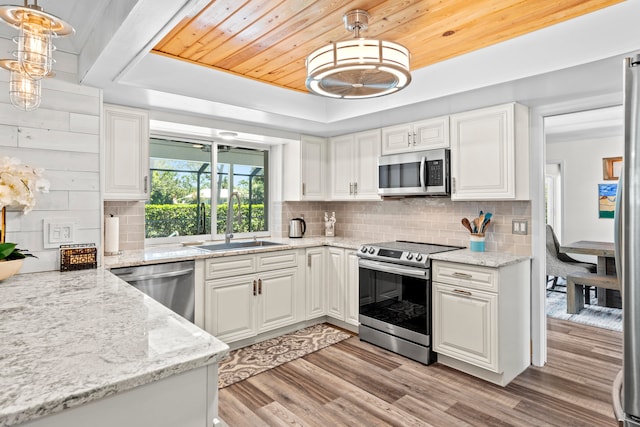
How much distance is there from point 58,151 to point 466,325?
9.97ft

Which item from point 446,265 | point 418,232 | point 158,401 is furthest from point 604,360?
point 158,401

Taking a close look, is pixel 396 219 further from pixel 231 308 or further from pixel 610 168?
pixel 610 168

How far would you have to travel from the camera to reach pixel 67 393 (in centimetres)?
75

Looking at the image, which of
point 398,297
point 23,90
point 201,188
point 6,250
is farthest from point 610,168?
point 6,250

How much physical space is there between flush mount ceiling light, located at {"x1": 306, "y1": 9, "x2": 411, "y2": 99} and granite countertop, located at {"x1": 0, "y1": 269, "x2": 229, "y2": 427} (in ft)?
4.50

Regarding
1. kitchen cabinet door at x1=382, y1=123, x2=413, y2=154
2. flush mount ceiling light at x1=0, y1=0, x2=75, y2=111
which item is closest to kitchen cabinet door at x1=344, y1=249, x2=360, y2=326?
kitchen cabinet door at x1=382, y1=123, x2=413, y2=154

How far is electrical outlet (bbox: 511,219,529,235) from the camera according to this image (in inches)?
121

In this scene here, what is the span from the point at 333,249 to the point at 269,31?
7.42 ft

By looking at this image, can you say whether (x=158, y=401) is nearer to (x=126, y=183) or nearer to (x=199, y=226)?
(x=126, y=183)

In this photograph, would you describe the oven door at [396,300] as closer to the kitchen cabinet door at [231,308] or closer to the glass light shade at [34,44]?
the kitchen cabinet door at [231,308]

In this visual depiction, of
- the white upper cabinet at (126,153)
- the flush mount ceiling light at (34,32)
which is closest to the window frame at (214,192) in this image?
the white upper cabinet at (126,153)

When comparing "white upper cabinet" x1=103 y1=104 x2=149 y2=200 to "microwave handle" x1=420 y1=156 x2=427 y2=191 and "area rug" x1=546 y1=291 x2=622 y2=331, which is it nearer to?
"microwave handle" x1=420 y1=156 x2=427 y2=191

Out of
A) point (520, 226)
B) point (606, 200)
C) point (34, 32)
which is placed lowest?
point (520, 226)

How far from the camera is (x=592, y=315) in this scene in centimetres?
422
